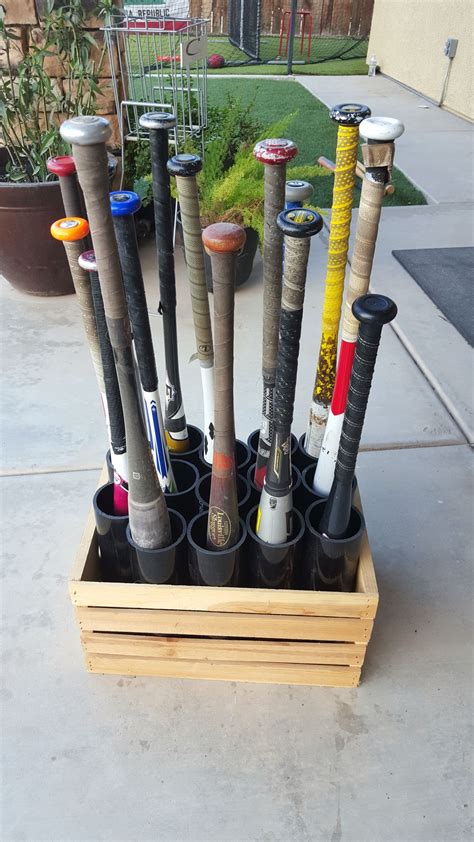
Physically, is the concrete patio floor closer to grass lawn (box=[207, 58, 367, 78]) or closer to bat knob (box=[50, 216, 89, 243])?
bat knob (box=[50, 216, 89, 243])

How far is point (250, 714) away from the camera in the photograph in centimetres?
94

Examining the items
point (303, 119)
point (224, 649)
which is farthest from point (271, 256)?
point (303, 119)

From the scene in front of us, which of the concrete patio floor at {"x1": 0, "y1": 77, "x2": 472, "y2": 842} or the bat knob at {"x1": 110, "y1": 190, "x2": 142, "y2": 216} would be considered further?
the concrete patio floor at {"x1": 0, "y1": 77, "x2": 472, "y2": 842}

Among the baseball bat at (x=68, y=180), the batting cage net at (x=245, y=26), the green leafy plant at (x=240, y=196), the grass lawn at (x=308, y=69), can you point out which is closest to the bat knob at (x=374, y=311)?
the baseball bat at (x=68, y=180)

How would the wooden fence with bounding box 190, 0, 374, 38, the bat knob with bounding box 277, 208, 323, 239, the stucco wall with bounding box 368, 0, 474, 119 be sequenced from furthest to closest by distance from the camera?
1. the wooden fence with bounding box 190, 0, 374, 38
2. the stucco wall with bounding box 368, 0, 474, 119
3. the bat knob with bounding box 277, 208, 323, 239

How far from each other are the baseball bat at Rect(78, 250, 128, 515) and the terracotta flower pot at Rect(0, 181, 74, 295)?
4.17ft

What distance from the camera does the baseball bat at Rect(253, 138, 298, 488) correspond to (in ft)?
2.33

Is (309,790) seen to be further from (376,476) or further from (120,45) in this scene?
(120,45)

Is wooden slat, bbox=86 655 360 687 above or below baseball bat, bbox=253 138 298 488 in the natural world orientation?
below

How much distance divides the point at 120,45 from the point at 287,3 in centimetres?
911

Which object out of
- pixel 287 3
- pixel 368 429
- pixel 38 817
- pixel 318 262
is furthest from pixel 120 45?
pixel 287 3

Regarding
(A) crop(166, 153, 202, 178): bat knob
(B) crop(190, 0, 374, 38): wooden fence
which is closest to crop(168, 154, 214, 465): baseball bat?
(A) crop(166, 153, 202, 178): bat knob

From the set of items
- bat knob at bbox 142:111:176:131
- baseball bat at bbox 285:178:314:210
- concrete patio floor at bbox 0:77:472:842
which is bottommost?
concrete patio floor at bbox 0:77:472:842

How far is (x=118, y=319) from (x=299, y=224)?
215 mm
